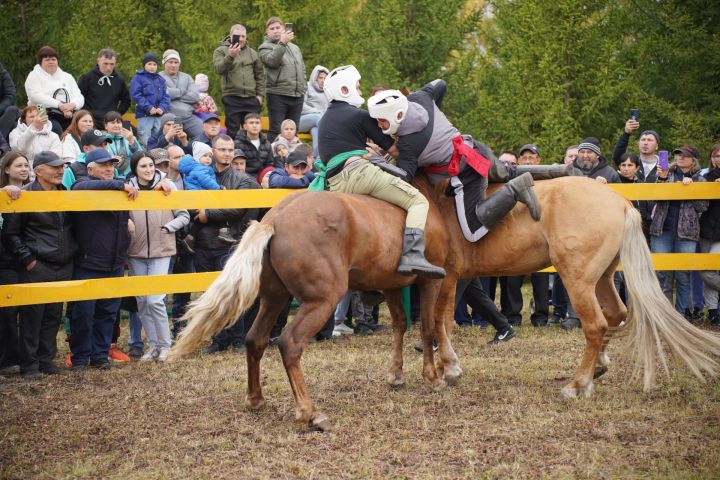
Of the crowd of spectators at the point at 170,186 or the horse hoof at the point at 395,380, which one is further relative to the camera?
the crowd of spectators at the point at 170,186

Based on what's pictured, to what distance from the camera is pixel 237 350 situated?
10.5 metres

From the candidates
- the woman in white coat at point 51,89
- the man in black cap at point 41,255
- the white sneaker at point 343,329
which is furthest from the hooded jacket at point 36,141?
the white sneaker at point 343,329

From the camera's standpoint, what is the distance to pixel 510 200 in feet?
26.1

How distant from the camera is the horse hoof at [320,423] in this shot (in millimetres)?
6824

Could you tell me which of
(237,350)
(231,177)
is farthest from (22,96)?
(237,350)

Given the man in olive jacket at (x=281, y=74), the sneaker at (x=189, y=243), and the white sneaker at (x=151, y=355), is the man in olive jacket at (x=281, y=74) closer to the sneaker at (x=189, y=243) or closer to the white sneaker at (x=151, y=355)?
the sneaker at (x=189, y=243)

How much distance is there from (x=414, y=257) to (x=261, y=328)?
145 centimetres

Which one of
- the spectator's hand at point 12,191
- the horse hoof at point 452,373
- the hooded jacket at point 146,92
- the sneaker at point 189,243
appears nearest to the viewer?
the horse hoof at point 452,373

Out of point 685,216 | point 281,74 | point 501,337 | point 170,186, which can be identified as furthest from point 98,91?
point 685,216

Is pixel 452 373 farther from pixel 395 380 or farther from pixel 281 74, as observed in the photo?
pixel 281 74

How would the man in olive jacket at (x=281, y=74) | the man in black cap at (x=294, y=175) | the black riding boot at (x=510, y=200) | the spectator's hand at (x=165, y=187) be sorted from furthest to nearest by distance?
1. the man in olive jacket at (x=281, y=74)
2. the man in black cap at (x=294, y=175)
3. the spectator's hand at (x=165, y=187)
4. the black riding boot at (x=510, y=200)

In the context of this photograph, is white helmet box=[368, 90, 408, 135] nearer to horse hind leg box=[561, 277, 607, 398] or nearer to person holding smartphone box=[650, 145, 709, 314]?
horse hind leg box=[561, 277, 607, 398]

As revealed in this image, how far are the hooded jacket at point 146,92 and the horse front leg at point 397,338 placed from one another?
702 cm

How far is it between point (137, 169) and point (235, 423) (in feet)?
13.3
